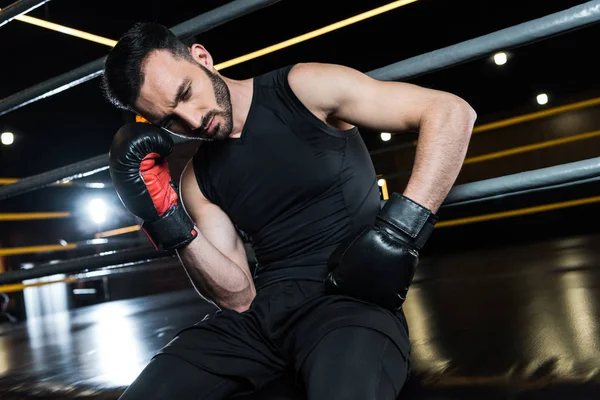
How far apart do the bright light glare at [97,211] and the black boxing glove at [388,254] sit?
20.3 feet

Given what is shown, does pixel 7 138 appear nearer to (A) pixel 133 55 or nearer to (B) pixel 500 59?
(B) pixel 500 59

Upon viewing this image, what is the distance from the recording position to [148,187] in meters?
1.23

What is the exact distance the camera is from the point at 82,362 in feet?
4.73

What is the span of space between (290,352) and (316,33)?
206 inches

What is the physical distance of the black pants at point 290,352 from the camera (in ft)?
2.83

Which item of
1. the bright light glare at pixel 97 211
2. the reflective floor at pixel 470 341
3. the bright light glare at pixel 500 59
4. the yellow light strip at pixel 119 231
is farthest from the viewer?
the yellow light strip at pixel 119 231

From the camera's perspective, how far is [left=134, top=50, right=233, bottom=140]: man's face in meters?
1.27

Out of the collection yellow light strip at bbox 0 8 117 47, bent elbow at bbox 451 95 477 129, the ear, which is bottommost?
bent elbow at bbox 451 95 477 129

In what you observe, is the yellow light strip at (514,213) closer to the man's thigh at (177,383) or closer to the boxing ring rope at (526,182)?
the boxing ring rope at (526,182)

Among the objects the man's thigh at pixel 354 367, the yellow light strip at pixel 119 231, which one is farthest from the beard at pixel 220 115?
the yellow light strip at pixel 119 231

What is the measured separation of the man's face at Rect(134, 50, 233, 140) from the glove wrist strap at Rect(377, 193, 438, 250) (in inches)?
18.4

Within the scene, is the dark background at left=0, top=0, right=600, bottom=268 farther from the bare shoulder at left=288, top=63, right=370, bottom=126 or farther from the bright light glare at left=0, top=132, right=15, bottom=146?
the bare shoulder at left=288, top=63, right=370, bottom=126

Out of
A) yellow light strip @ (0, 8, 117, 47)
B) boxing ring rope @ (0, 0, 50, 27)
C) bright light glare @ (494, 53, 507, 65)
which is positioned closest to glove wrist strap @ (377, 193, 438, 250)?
boxing ring rope @ (0, 0, 50, 27)

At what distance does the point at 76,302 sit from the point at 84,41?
2815 mm
